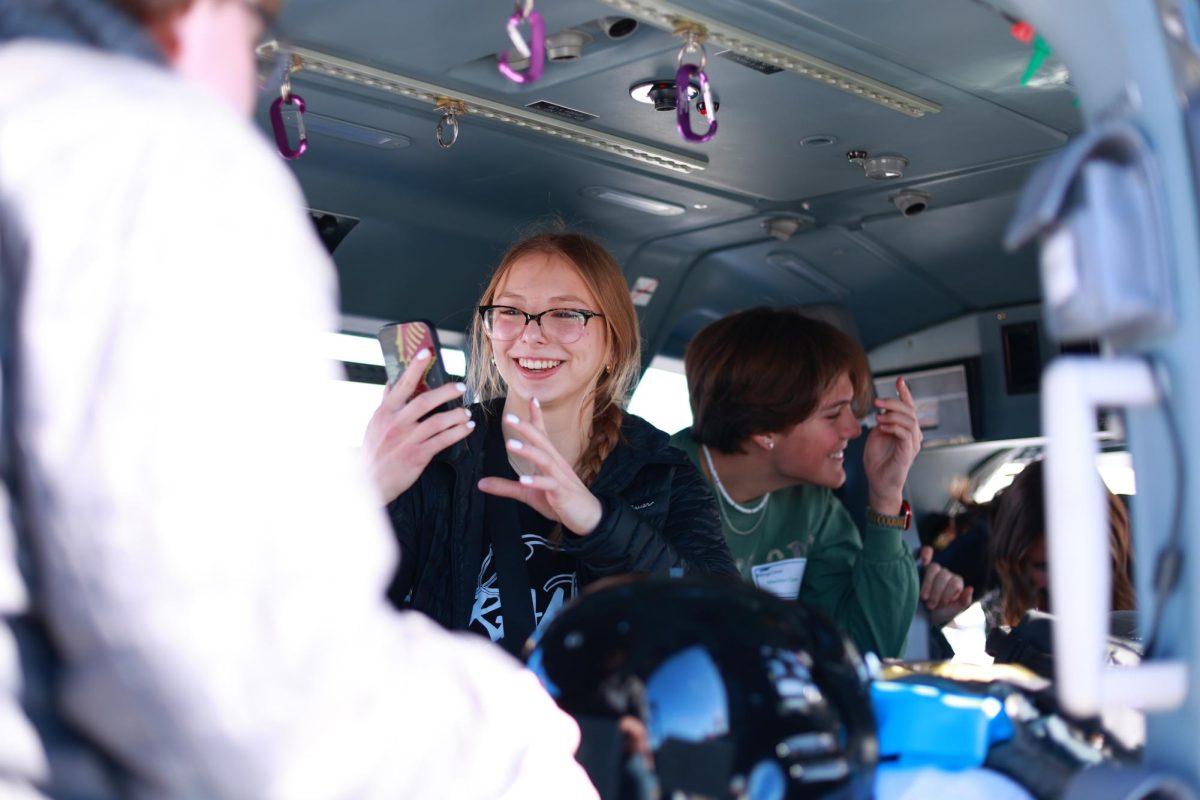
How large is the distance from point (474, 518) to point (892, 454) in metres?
1.57

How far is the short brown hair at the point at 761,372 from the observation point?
364 cm

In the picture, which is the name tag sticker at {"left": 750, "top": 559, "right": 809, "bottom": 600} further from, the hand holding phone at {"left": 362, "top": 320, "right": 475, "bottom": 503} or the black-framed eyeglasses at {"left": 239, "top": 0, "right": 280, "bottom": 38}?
the black-framed eyeglasses at {"left": 239, "top": 0, "right": 280, "bottom": 38}

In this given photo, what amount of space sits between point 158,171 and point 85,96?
9 centimetres

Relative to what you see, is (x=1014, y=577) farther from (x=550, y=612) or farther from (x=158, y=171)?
(x=158, y=171)

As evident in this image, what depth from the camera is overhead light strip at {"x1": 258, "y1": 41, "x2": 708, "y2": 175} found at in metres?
2.89

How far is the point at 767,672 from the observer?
1194 millimetres

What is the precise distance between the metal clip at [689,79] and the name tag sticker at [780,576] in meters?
1.37

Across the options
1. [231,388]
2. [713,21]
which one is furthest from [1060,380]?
[713,21]

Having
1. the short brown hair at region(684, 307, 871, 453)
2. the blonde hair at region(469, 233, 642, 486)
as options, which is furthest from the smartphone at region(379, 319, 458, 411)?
the short brown hair at region(684, 307, 871, 453)

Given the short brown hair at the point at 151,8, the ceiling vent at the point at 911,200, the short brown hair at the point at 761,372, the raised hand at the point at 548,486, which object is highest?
the ceiling vent at the point at 911,200

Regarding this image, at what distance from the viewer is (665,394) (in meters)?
5.23

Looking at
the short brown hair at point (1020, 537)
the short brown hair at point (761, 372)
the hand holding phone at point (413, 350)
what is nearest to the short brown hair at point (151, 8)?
the hand holding phone at point (413, 350)

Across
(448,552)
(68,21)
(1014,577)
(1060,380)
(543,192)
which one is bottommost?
(1014,577)

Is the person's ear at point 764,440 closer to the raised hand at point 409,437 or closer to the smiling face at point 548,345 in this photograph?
the smiling face at point 548,345
